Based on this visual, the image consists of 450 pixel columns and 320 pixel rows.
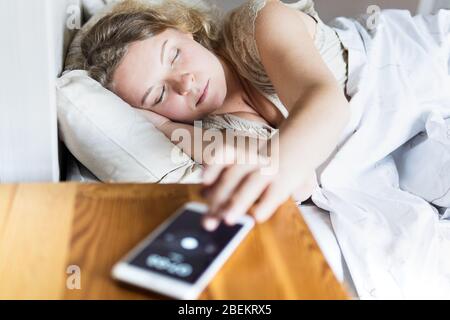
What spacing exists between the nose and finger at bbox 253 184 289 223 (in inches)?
18.0

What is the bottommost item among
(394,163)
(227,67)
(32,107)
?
(394,163)

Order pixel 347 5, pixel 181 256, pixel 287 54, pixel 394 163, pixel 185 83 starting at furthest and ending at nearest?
pixel 347 5 < pixel 394 163 < pixel 185 83 < pixel 287 54 < pixel 181 256

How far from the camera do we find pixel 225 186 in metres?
0.44

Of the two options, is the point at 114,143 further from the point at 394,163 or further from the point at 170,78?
the point at 394,163

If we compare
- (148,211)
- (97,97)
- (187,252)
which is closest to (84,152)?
(97,97)

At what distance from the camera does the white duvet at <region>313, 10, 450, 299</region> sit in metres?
0.75

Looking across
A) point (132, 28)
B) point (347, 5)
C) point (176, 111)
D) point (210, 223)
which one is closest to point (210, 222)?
point (210, 223)

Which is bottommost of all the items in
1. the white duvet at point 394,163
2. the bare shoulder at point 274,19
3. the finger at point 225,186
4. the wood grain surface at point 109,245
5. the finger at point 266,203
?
the white duvet at point 394,163

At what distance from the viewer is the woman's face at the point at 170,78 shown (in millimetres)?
914

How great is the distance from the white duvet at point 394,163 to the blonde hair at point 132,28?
308 mm

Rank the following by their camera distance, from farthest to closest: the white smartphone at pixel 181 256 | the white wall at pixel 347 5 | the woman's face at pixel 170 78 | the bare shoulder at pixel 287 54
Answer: the white wall at pixel 347 5, the woman's face at pixel 170 78, the bare shoulder at pixel 287 54, the white smartphone at pixel 181 256

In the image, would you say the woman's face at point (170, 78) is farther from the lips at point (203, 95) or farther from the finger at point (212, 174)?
the finger at point (212, 174)

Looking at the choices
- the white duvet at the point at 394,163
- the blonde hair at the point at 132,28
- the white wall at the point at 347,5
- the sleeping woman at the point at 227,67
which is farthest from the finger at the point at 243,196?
the white wall at the point at 347,5
